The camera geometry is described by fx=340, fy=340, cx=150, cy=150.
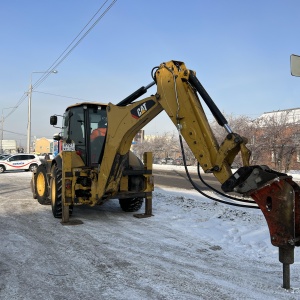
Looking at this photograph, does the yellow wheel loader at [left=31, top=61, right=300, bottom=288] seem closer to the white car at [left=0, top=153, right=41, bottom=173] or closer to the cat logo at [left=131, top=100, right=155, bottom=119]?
the cat logo at [left=131, top=100, right=155, bottom=119]

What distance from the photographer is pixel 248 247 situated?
19.8 feet

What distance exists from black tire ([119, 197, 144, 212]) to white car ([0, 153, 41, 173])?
2295 cm

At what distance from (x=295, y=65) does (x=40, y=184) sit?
8890mm

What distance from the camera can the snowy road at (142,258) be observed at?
412 cm

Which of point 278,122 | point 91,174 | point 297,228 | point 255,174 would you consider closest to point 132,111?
point 91,174

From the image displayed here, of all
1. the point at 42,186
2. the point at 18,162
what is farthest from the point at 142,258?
the point at 18,162

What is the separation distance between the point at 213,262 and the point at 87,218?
14.0ft

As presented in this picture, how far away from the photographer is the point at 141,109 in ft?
21.2

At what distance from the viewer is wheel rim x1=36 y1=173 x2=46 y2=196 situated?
10.9 m

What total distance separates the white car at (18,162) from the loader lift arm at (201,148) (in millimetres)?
25012

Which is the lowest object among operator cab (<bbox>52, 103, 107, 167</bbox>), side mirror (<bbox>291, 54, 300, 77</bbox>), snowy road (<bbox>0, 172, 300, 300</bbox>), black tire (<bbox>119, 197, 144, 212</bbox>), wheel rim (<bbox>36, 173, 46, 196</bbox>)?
snowy road (<bbox>0, 172, 300, 300</bbox>)

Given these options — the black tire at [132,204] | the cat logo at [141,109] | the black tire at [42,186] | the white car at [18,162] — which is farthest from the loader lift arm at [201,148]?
the white car at [18,162]

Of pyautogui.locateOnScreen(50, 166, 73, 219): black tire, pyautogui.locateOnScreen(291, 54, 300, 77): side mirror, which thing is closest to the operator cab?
pyautogui.locateOnScreen(50, 166, 73, 219): black tire

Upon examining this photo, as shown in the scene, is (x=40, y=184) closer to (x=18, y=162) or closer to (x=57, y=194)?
(x=57, y=194)
